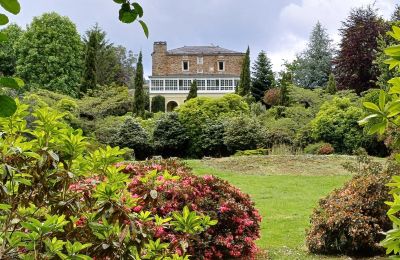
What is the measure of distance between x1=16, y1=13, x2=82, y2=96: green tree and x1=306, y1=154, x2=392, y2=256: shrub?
35.1 meters

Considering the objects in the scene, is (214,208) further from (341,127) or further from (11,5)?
(341,127)

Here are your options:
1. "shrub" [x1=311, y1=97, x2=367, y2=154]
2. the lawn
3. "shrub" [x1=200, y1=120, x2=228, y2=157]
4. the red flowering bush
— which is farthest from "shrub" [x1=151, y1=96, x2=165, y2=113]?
the lawn

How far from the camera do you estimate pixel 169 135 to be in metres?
24.6

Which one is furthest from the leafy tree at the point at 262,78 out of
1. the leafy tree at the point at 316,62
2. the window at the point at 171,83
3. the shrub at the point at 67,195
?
the shrub at the point at 67,195

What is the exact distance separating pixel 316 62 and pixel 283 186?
107 feet

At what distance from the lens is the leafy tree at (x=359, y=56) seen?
1144 inches

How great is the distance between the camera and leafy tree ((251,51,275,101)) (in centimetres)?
4272

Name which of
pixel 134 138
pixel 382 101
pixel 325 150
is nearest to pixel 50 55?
pixel 134 138

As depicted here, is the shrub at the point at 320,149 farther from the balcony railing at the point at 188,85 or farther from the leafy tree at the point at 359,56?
the balcony railing at the point at 188,85

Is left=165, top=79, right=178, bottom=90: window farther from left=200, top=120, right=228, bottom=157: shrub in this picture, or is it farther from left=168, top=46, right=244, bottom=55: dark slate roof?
left=200, top=120, right=228, bottom=157: shrub

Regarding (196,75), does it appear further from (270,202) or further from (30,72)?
(270,202)

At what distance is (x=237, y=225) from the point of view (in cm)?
622

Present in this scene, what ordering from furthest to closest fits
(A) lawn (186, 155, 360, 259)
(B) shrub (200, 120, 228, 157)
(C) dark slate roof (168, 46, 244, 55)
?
(C) dark slate roof (168, 46, 244, 55) < (B) shrub (200, 120, 228, 157) < (A) lawn (186, 155, 360, 259)

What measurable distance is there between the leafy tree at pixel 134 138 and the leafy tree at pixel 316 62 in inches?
921
